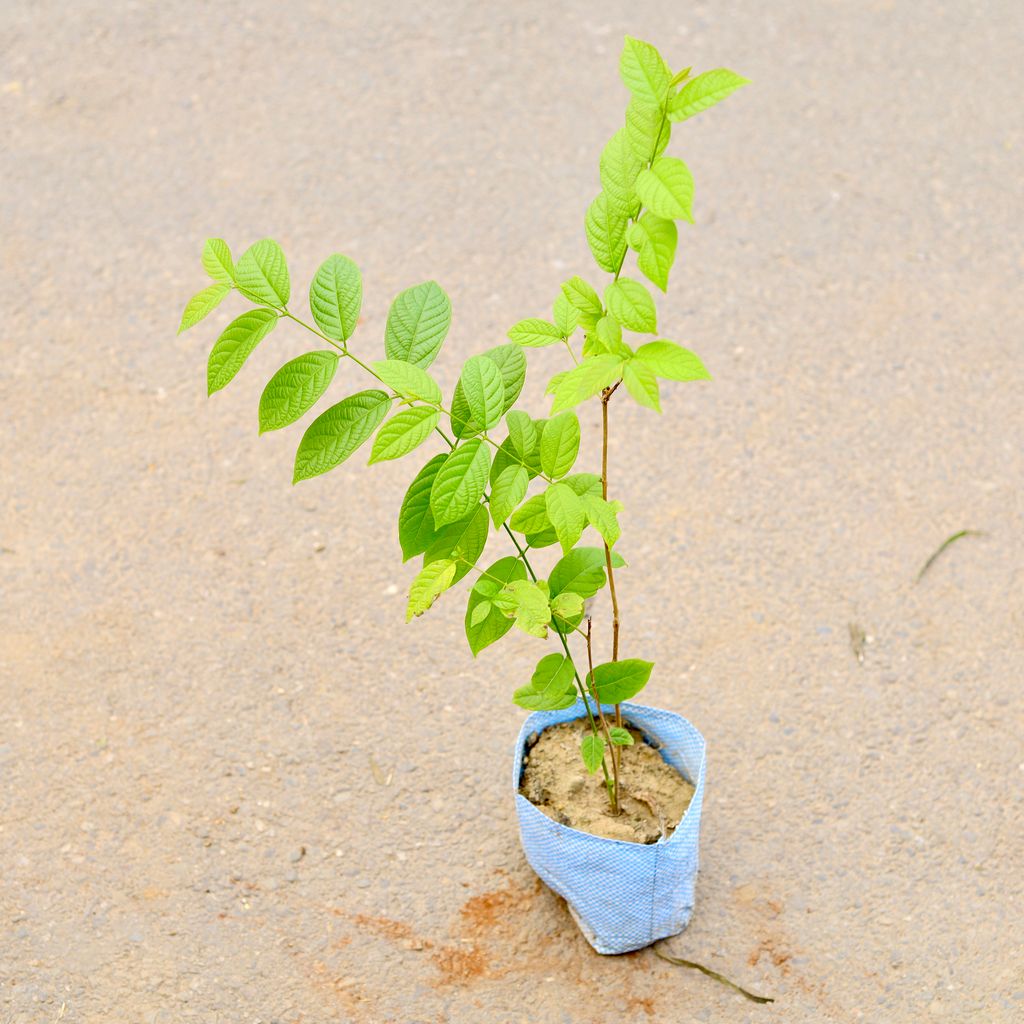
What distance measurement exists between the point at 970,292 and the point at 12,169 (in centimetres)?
304

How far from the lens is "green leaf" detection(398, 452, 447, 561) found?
199 centimetres

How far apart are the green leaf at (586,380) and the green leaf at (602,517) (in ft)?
0.66

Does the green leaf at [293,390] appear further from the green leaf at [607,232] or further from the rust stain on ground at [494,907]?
the rust stain on ground at [494,907]

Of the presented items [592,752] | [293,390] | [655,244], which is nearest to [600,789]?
[592,752]

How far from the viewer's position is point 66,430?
3600 mm

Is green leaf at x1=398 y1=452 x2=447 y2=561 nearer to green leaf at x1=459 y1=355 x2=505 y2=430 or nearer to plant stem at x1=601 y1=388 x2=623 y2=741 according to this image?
green leaf at x1=459 y1=355 x2=505 y2=430

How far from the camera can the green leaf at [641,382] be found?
5.71ft

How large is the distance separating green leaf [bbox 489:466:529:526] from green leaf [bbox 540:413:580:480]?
0.14ft

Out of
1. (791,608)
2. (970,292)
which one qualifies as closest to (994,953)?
(791,608)

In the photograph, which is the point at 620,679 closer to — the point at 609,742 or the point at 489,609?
the point at 609,742

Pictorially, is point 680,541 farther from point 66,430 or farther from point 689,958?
point 66,430

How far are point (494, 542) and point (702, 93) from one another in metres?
1.75

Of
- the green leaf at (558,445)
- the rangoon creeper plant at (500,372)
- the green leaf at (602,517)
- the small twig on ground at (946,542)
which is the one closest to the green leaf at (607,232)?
the rangoon creeper plant at (500,372)

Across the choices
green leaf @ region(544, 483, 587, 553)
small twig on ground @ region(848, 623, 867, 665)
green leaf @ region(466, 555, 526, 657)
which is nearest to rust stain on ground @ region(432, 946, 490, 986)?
green leaf @ region(466, 555, 526, 657)
